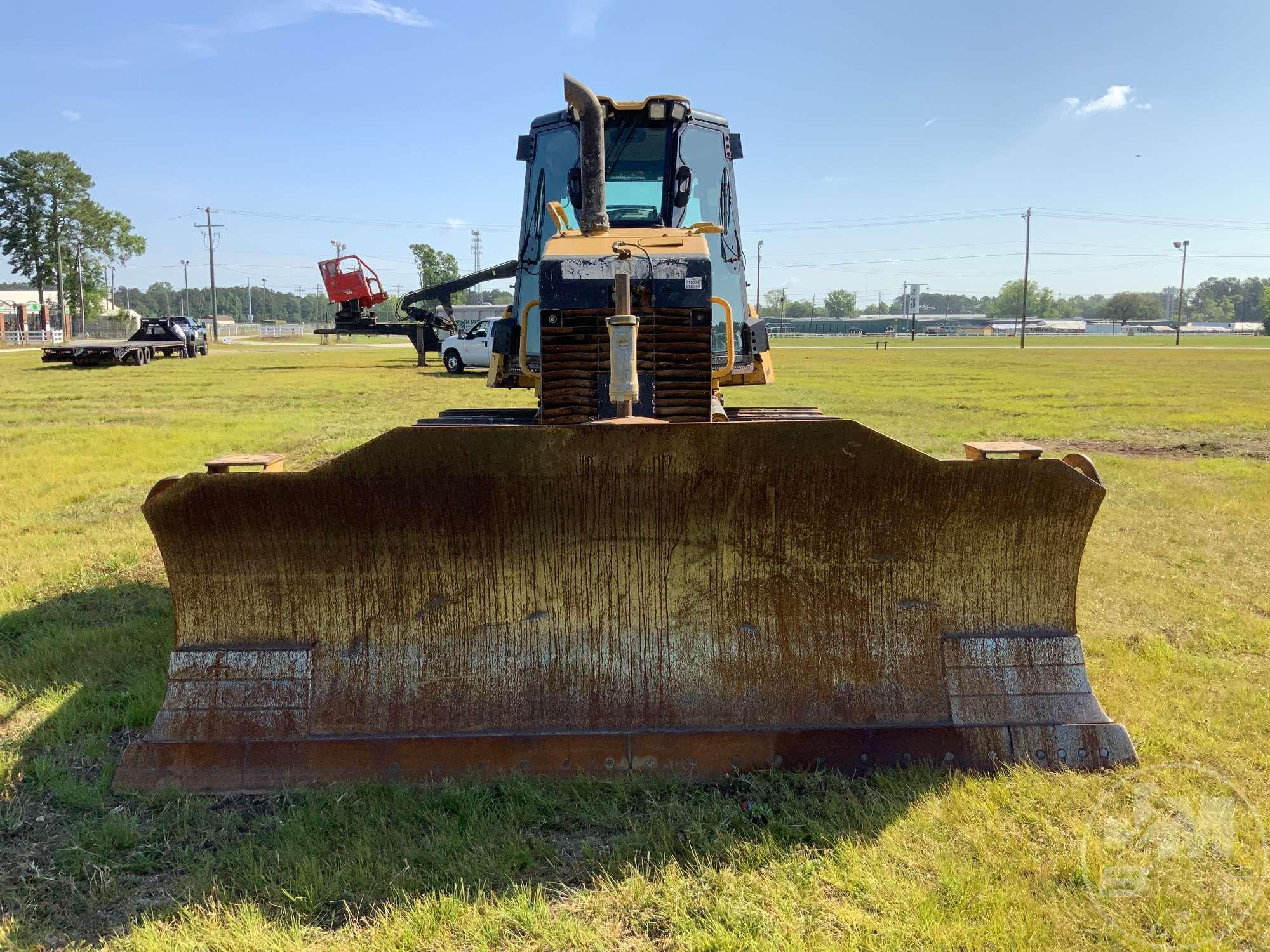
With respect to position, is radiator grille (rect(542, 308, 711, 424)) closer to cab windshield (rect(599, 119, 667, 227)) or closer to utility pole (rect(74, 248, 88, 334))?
cab windshield (rect(599, 119, 667, 227))

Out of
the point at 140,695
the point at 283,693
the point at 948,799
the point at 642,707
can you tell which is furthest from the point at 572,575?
the point at 140,695

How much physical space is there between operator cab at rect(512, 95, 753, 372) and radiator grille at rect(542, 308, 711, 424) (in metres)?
1.60

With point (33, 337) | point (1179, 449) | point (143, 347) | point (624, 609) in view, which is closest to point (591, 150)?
point (624, 609)

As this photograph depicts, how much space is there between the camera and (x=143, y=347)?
3206cm

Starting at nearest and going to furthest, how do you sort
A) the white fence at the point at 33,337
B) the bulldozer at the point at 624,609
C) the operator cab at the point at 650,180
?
the bulldozer at the point at 624,609
the operator cab at the point at 650,180
the white fence at the point at 33,337

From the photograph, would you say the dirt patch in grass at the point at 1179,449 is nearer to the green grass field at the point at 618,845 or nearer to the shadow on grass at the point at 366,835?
the green grass field at the point at 618,845

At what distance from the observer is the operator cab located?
18.1 feet

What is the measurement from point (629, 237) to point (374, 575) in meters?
2.36

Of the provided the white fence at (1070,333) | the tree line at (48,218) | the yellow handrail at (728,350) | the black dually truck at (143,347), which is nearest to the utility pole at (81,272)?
the tree line at (48,218)

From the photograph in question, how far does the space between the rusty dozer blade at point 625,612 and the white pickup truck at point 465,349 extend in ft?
83.0

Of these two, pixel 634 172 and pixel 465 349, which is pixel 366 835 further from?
pixel 465 349

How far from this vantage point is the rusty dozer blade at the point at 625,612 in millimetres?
2975

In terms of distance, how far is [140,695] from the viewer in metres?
3.76

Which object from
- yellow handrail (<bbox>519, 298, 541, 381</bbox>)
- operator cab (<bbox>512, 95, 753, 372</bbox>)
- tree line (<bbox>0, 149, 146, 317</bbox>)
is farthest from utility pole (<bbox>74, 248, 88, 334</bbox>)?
yellow handrail (<bbox>519, 298, 541, 381</bbox>)
